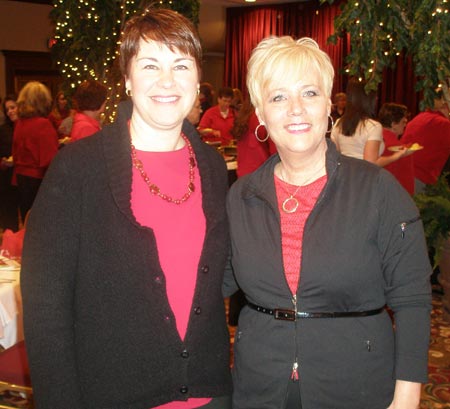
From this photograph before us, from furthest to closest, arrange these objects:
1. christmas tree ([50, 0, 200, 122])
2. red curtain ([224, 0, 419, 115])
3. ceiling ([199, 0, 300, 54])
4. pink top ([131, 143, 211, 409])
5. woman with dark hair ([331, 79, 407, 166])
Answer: ceiling ([199, 0, 300, 54]) < red curtain ([224, 0, 419, 115]) < christmas tree ([50, 0, 200, 122]) < woman with dark hair ([331, 79, 407, 166]) < pink top ([131, 143, 211, 409])

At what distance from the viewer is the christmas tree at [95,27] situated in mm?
6219

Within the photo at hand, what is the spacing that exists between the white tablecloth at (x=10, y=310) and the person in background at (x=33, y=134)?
3.42 meters

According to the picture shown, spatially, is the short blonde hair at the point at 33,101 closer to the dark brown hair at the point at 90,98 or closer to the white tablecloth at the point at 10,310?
the dark brown hair at the point at 90,98

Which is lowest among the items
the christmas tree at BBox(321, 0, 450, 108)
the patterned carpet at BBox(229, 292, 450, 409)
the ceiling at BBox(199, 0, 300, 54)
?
the patterned carpet at BBox(229, 292, 450, 409)

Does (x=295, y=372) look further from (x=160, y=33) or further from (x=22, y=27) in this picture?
(x=22, y=27)

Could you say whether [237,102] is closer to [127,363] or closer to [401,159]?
[401,159]

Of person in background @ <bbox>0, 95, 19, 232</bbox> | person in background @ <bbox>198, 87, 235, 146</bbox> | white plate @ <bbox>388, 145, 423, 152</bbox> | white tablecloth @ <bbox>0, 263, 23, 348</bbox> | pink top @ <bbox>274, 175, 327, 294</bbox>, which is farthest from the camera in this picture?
person in background @ <bbox>198, 87, 235, 146</bbox>

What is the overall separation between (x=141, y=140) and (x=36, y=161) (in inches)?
189

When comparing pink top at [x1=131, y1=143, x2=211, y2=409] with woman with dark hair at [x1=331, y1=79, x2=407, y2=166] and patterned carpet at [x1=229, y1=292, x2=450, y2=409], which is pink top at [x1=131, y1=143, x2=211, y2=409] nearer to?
patterned carpet at [x1=229, y1=292, x2=450, y2=409]

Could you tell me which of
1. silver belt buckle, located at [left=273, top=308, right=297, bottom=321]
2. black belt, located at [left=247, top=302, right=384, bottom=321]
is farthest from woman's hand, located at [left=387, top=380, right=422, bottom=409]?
silver belt buckle, located at [left=273, top=308, right=297, bottom=321]

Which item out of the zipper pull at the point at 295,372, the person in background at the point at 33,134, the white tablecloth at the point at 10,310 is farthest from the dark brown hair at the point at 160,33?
the person in background at the point at 33,134

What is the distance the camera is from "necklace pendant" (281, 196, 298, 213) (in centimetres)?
178

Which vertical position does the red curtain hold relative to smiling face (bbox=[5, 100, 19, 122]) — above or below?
above

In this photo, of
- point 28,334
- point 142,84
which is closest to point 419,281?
point 142,84
